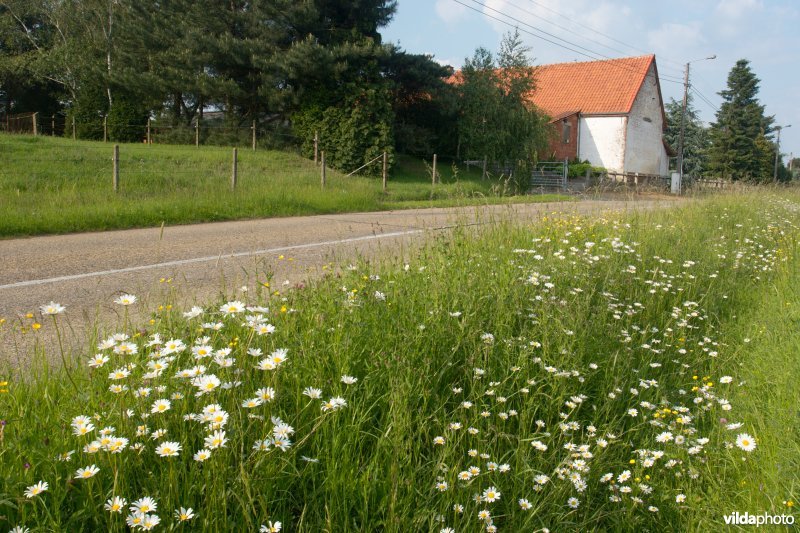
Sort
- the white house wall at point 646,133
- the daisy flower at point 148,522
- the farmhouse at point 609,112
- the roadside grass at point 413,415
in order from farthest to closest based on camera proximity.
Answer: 1. the white house wall at point 646,133
2. the farmhouse at point 609,112
3. the roadside grass at point 413,415
4. the daisy flower at point 148,522

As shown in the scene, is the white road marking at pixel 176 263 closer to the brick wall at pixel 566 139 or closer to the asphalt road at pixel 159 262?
the asphalt road at pixel 159 262

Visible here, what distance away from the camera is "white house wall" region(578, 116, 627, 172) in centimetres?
4641

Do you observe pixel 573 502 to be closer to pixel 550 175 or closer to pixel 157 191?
pixel 157 191

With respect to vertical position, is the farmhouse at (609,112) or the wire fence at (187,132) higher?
the farmhouse at (609,112)

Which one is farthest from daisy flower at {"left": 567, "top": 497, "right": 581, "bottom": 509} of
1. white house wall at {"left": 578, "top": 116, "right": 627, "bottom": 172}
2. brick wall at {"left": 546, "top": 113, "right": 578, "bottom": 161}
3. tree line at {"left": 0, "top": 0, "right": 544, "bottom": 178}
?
white house wall at {"left": 578, "top": 116, "right": 627, "bottom": 172}

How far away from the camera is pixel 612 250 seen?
21.9 ft

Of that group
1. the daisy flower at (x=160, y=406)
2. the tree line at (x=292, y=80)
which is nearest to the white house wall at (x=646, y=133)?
the tree line at (x=292, y=80)

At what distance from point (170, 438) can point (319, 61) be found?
2707 centimetres

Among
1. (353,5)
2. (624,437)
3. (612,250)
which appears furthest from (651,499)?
(353,5)

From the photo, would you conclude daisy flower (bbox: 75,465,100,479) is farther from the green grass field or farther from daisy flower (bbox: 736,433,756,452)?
the green grass field

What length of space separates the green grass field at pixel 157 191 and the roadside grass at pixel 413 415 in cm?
329

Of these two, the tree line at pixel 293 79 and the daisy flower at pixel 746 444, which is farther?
the tree line at pixel 293 79

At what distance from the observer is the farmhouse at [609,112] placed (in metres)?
46.5

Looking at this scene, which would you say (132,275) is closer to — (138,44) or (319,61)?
(319,61)
